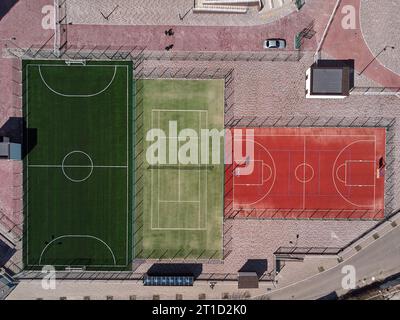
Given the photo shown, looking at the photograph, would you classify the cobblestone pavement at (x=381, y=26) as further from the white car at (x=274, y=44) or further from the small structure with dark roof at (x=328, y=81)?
the white car at (x=274, y=44)

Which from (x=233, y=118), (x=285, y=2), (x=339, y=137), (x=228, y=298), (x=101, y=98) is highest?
(x=285, y=2)

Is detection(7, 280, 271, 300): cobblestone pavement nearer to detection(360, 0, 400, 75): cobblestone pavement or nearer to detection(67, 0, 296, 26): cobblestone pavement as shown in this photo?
detection(67, 0, 296, 26): cobblestone pavement

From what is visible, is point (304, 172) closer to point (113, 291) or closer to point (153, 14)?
point (153, 14)

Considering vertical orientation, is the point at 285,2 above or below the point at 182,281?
above

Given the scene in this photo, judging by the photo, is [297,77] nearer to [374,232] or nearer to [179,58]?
[179,58]

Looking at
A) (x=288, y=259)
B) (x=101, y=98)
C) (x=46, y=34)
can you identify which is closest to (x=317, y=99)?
A: (x=288, y=259)

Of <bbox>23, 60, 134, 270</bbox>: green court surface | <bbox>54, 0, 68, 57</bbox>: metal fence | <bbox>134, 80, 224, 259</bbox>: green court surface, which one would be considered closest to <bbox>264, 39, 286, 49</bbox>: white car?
<bbox>134, 80, 224, 259</bbox>: green court surface

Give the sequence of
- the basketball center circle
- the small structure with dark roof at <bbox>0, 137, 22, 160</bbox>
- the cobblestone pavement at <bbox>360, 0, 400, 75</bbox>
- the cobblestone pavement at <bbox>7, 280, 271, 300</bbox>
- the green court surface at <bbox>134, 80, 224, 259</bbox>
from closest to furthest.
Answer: the small structure with dark roof at <bbox>0, 137, 22, 160</bbox>
the cobblestone pavement at <bbox>360, 0, 400, 75</bbox>
the green court surface at <bbox>134, 80, 224, 259</bbox>
the cobblestone pavement at <bbox>7, 280, 271, 300</bbox>
the basketball center circle
